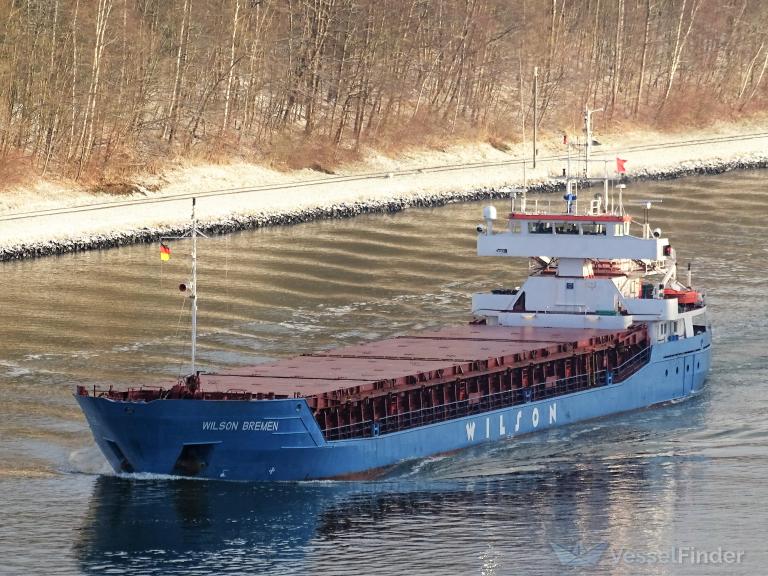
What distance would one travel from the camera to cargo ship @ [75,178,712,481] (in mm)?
52969

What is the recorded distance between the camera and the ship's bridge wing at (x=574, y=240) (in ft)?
234

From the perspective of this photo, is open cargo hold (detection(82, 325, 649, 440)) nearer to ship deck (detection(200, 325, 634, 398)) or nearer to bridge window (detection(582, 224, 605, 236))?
ship deck (detection(200, 325, 634, 398))

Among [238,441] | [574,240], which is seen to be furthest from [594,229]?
[238,441]

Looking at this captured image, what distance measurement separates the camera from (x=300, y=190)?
121812 mm

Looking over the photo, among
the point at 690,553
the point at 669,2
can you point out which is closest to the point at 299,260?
the point at 690,553

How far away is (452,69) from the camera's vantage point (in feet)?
496

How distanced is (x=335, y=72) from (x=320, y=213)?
1046 inches

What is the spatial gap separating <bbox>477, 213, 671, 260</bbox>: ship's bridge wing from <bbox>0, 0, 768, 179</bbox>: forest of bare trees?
4950 centimetres

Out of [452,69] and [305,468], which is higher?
[452,69]

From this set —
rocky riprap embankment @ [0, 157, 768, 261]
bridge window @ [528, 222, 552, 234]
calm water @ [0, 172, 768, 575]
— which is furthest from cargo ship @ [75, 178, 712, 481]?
rocky riprap embankment @ [0, 157, 768, 261]

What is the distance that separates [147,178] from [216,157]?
25.7 feet

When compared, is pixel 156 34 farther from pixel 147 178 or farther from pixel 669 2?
pixel 669 2

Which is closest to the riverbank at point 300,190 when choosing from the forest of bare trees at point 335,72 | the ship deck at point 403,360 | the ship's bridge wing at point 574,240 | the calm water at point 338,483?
the forest of bare trees at point 335,72

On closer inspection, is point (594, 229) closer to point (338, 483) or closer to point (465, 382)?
point (465, 382)
